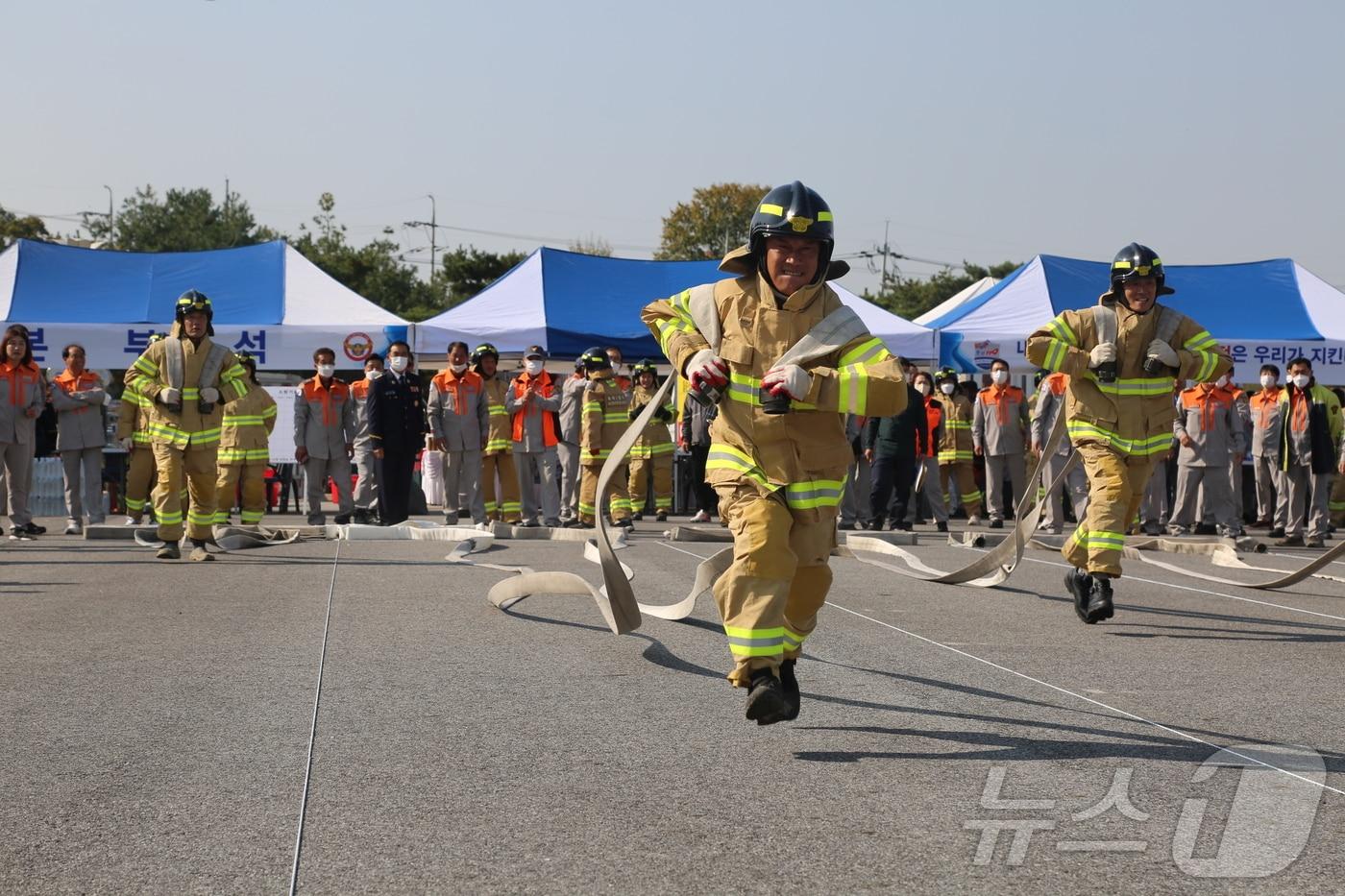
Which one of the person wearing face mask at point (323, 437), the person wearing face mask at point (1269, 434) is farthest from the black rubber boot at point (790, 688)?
the person wearing face mask at point (1269, 434)

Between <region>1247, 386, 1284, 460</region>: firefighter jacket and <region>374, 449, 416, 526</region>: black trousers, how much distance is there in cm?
1043

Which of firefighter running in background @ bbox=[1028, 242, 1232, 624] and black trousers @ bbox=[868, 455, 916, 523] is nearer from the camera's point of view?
firefighter running in background @ bbox=[1028, 242, 1232, 624]

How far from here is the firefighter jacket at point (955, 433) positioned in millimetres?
22766

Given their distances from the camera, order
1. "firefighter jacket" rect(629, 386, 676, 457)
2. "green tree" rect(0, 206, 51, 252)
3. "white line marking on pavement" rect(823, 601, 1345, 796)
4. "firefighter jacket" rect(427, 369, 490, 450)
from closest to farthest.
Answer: "white line marking on pavement" rect(823, 601, 1345, 796) → "firefighter jacket" rect(427, 369, 490, 450) → "firefighter jacket" rect(629, 386, 676, 457) → "green tree" rect(0, 206, 51, 252)

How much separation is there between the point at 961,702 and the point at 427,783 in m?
2.49

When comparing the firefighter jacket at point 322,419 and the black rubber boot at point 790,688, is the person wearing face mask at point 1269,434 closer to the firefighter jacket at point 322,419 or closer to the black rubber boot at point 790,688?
the firefighter jacket at point 322,419

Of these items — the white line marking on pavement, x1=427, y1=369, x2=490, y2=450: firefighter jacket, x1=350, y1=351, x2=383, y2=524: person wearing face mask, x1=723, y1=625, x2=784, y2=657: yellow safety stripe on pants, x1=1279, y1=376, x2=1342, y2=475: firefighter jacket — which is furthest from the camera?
x1=350, y1=351, x2=383, y2=524: person wearing face mask

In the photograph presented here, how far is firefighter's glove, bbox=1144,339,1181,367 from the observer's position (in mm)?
9328

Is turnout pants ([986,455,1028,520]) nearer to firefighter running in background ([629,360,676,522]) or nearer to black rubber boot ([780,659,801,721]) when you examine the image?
firefighter running in background ([629,360,676,522])

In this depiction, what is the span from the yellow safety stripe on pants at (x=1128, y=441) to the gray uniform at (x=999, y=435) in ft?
36.8

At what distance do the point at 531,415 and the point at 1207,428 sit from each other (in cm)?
846

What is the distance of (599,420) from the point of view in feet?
62.6

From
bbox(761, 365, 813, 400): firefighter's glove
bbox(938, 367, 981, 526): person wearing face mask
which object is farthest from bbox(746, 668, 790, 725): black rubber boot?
bbox(938, 367, 981, 526): person wearing face mask

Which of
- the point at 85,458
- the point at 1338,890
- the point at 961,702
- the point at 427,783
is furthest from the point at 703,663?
the point at 85,458
